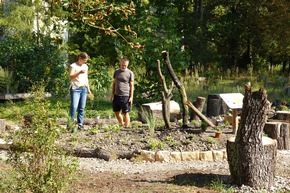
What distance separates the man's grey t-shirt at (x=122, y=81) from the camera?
38.8 feet

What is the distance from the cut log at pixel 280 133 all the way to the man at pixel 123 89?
2892 mm

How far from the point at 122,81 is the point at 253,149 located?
517 centimetres

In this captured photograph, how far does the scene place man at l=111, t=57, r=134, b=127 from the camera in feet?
38.8

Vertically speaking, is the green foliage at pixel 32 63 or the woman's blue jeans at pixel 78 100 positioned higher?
the green foliage at pixel 32 63

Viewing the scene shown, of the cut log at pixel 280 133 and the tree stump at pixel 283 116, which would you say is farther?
the tree stump at pixel 283 116

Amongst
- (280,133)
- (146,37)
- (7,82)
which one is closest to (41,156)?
(280,133)

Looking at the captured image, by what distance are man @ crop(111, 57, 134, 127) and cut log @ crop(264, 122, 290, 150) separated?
114 inches

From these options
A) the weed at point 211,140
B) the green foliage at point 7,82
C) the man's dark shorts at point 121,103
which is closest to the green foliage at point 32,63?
the green foliage at point 7,82

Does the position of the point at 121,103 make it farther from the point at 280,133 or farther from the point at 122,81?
the point at 280,133

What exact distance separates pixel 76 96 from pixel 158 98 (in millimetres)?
5392

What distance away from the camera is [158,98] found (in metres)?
16.4

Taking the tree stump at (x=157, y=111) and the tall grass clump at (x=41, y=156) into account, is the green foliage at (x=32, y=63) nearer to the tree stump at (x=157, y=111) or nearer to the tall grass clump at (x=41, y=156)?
the tree stump at (x=157, y=111)

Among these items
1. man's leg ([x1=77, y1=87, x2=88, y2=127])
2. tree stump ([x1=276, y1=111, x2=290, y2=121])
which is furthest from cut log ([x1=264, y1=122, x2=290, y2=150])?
man's leg ([x1=77, y1=87, x2=88, y2=127])

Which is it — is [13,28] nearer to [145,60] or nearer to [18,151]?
[145,60]
